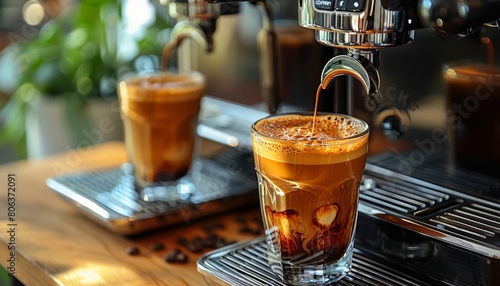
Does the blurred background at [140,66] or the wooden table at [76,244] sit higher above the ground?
the blurred background at [140,66]

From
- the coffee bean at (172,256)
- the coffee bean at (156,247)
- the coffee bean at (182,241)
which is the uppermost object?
the coffee bean at (172,256)

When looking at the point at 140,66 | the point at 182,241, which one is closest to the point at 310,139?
the point at 182,241

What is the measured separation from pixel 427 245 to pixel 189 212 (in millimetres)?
356

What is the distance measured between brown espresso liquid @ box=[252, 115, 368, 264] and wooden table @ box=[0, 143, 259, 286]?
131mm

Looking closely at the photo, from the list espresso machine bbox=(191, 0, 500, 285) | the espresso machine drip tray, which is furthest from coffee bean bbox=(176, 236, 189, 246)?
the espresso machine drip tray

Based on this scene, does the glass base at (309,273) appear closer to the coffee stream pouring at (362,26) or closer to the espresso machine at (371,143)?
the espresso machine at (371,143)

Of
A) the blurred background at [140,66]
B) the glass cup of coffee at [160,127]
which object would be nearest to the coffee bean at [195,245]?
the glass cup of coffee at [160,127]

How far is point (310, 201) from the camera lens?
68 cm

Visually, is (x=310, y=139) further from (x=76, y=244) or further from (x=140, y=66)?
(x=140, y=66)

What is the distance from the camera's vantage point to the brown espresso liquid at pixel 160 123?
37.7 inches

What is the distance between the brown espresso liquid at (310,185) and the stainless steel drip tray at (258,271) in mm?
34

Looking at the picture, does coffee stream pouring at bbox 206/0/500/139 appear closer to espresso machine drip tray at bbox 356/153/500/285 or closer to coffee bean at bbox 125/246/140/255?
espresso machine drip tray at bbox 356/153/500/285

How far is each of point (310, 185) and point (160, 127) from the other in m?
0.36

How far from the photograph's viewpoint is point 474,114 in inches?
30.2
